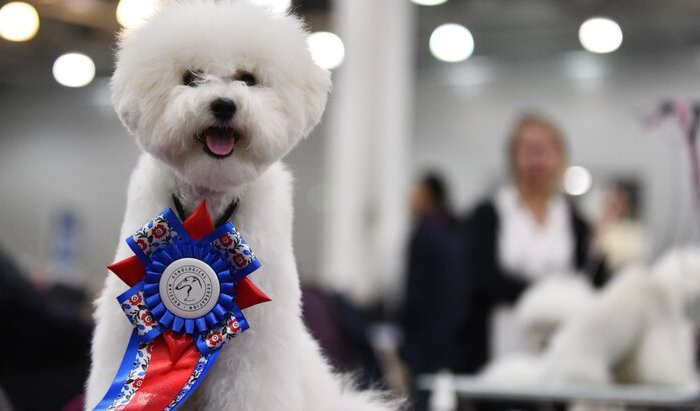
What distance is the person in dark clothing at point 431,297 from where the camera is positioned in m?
3.96

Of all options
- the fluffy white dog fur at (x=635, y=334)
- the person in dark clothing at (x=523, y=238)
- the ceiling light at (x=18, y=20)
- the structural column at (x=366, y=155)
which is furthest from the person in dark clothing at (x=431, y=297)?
the fluffy white dog fur at (x=635, y=334)

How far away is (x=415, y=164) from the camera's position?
299 inches

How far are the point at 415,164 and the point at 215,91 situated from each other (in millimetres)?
6745

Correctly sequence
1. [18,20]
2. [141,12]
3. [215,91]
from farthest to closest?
[18,20]
[141,12]
[215,91]

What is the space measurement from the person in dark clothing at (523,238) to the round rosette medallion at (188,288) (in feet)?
5.82

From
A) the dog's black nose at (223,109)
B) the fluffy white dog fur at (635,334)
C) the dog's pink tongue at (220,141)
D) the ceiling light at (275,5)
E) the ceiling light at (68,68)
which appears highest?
the ceiling light at (68,68)

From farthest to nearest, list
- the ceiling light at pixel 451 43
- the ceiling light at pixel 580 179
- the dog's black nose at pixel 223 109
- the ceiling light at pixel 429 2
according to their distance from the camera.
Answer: the ceiling light at pixel 580 179
the ceiling light at pixel 451 43
the ceiling light at pixel 429 2
the dog's black nose at pixel 223 109

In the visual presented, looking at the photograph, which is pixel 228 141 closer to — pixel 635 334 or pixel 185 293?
pixel 185 293

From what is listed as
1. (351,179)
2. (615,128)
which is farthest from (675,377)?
(615,128)

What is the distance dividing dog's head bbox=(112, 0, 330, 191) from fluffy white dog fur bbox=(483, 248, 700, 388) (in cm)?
114

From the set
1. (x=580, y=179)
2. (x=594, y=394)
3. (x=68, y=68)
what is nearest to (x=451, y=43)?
(x=580, y=179)

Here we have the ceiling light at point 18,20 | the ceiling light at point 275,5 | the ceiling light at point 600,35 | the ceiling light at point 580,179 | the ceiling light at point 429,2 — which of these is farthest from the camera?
the ceiling light at point 580,179

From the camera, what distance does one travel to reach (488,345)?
→ 272cm

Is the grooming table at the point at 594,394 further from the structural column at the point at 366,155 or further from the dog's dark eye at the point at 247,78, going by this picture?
the structural column at the point at 366,155
